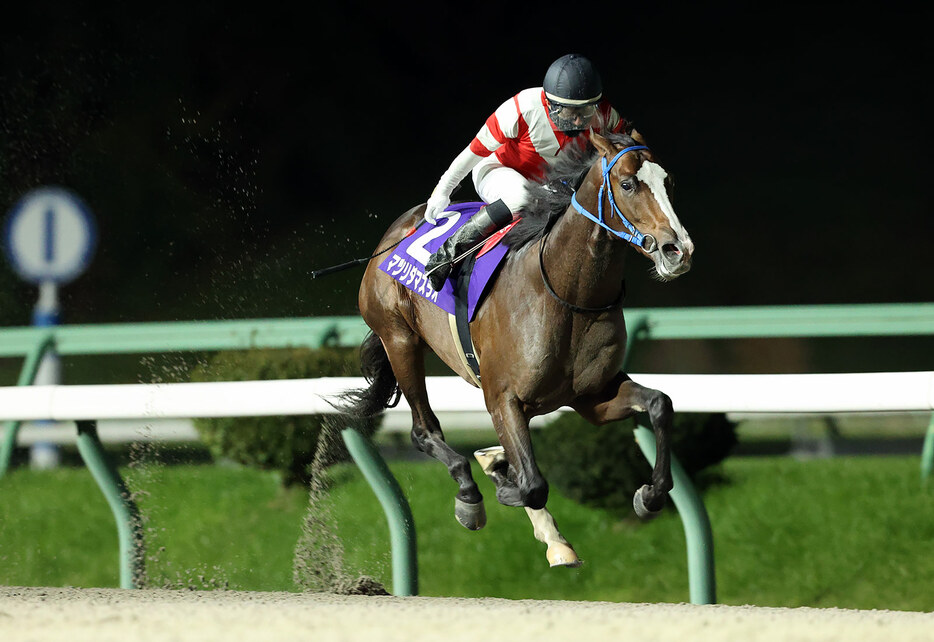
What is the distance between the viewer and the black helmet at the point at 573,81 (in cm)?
338

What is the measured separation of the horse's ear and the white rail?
799mm

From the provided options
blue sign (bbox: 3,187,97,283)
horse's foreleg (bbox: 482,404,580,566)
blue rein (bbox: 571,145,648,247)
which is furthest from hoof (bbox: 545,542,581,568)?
blue sign (bbox: 3,187,97,283)

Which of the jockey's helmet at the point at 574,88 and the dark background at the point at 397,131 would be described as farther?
the dark background at the point at 397,131

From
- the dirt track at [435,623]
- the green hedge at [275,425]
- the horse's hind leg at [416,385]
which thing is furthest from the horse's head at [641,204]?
the green hedge at [275,425]

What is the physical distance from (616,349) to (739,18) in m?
6.24

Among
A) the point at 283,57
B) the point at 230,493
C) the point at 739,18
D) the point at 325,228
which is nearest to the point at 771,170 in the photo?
the point at 739,18

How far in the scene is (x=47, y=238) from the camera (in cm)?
885

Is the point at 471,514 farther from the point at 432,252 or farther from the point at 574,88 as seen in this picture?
the point at 574,88

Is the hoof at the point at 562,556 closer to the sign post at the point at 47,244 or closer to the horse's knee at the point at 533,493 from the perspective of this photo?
the horse's knee at the point at 533,493

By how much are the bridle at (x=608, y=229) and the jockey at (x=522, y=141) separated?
20 cm

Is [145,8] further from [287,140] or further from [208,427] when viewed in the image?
[208,427]

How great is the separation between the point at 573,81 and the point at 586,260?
50 cm

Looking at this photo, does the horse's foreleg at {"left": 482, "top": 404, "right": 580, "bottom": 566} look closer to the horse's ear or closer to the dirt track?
the dirt track

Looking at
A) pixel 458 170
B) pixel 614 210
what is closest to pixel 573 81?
pixel 614 210
